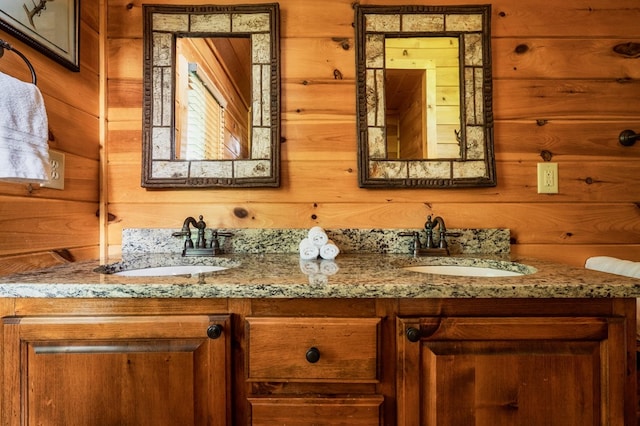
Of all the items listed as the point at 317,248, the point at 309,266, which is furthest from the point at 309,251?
the point at 309,266

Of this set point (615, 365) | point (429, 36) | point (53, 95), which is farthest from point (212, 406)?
point (429, 36)

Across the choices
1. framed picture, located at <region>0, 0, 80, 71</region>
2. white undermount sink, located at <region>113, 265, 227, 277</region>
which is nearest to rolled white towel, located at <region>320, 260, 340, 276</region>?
white undermount sink, located at <region>113, 265, 227, 277</region>

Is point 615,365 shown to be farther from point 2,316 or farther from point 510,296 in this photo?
point 2,316

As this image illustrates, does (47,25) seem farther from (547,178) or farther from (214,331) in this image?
(547,178)

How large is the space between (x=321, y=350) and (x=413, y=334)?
21 centimetres


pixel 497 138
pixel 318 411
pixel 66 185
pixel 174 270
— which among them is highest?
pixel 497 138

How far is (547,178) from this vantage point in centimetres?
131

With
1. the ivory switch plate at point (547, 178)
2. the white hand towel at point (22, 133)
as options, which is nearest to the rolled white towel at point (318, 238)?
the white hand towel at point (22, 133)

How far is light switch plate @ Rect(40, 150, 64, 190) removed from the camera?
42.7 inches

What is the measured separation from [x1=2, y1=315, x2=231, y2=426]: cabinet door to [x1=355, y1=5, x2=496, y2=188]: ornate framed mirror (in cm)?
83

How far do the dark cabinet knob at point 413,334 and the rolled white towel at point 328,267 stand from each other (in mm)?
226

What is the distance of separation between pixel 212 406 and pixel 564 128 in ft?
5.01

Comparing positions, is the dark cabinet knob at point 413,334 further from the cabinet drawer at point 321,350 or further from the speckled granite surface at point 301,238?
the speckled granite surface at point 301,238

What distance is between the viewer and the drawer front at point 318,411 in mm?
745
